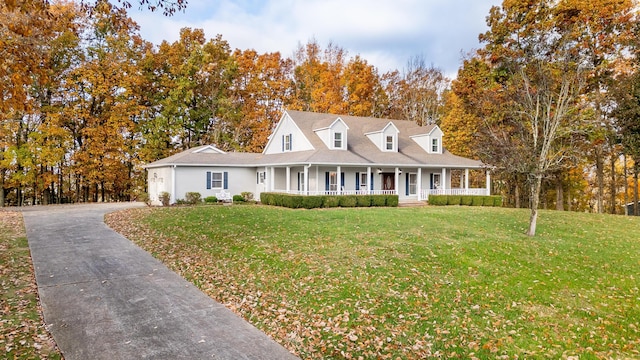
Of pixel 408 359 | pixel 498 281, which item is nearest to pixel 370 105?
pixel 498 281

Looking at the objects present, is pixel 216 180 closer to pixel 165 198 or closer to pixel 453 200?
pixel 165 198

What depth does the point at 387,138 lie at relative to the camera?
2714 centimetres

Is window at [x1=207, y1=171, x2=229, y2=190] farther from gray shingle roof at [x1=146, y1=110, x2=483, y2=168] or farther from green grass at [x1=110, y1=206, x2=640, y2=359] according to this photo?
green grass at [x1=110, y1=206, x2=640, y2=359]

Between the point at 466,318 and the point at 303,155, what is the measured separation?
18.0 meters

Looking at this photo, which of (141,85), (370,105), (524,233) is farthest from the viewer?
(370,105)

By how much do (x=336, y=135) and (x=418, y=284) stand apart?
1803 cm

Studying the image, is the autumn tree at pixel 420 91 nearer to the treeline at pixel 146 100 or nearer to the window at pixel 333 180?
the treeline at pixel 146 100

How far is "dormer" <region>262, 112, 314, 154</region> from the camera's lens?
25.3 meters

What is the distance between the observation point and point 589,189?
37125mm

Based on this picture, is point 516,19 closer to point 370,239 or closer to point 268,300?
point 370,239

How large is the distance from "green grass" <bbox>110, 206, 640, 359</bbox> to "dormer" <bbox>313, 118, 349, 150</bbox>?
1157cm

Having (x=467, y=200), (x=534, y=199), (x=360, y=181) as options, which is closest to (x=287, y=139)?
(x=360, y=181)

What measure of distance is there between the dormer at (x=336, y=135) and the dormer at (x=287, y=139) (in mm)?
1286

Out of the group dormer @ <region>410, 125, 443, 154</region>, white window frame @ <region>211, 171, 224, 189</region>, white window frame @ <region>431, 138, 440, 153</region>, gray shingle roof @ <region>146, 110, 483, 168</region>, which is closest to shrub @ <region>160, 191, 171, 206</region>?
gray shingle roof @ <region>146, 110, 483, 168</region>
